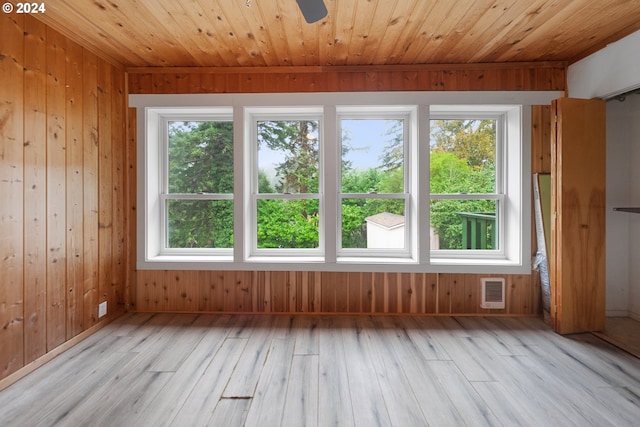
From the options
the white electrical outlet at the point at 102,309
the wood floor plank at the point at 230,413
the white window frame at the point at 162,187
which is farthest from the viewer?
the white window frame at the point at 162,187

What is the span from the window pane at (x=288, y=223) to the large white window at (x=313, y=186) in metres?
0.01

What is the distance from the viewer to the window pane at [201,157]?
3143 millimetres

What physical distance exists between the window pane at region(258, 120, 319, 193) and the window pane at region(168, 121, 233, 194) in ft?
1.17

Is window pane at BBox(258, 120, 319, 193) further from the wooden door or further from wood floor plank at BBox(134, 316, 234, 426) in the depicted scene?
the wooden door

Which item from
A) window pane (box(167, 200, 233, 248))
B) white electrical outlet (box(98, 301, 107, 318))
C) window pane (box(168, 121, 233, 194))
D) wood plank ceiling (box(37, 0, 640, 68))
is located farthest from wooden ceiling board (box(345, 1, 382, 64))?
white electrical outlet (box(98, 301, 107, 318))

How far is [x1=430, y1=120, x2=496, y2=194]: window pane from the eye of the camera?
3.11 m

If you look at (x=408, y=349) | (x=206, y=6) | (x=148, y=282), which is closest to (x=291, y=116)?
(x=206, y=6)

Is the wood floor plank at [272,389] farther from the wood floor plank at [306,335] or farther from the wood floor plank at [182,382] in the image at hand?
the wood floor plank at [182,382]

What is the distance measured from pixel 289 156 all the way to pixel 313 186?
41 cm

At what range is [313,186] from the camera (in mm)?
3166

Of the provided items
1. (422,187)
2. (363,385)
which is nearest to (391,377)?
(363,385)

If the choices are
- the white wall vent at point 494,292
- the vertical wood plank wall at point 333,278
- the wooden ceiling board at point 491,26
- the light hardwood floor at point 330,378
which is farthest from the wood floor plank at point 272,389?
the wooden ceiling board at point 491,26

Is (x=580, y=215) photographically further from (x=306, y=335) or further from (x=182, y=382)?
(x=182, y=382)

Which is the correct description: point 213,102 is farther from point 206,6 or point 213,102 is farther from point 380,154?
point 380,154
